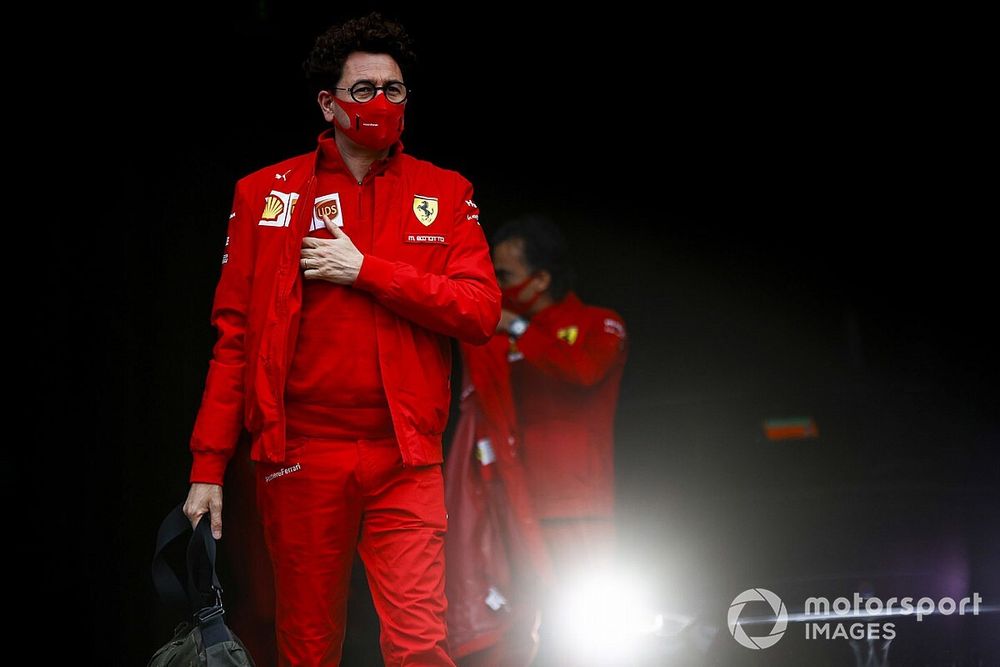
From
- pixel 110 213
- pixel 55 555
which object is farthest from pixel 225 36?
pixel 55 555

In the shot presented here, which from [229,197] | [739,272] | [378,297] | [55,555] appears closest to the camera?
[378,297]

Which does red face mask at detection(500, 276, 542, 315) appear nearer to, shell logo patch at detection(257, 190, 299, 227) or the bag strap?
shell logo patch at detection(257, 190, 299, 227)

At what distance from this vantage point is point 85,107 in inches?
182

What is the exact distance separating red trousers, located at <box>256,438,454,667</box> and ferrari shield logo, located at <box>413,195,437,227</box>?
21.4 inches

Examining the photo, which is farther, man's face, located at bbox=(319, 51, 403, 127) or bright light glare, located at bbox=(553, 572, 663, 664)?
bright light glare, located at bbox=(553, 572, 663, 664)


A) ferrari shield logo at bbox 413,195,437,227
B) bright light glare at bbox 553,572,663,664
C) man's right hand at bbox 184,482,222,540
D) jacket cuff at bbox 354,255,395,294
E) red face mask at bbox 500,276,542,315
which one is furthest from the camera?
red face mask at bbox 500,276,542,315

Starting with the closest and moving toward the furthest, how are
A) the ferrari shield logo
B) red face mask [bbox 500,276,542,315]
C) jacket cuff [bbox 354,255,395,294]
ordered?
jacket cuff [bbox 354,255,395,294] → the ferrari shield logo → red face mask [bbox 500,276,542,315]

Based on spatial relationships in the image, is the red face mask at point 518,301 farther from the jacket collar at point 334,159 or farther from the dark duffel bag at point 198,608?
the dark duffel bag at point 198,608

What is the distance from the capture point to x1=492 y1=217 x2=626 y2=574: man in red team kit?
452 cm

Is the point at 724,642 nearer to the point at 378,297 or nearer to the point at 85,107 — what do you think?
the point at 378,297

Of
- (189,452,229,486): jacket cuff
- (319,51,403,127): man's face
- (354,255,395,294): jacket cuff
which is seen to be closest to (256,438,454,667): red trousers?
(189,452,229,486): jacket cuff

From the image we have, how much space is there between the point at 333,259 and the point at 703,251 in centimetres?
579

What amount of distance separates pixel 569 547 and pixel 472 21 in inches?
119

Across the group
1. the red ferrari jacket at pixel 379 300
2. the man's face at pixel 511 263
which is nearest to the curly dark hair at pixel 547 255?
the man's face at pixel 511 263
